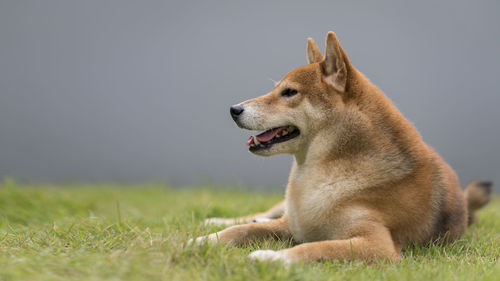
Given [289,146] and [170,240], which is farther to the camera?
[289,146]

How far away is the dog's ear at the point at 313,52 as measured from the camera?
4770 mm

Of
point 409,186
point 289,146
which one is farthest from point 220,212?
point 409,186

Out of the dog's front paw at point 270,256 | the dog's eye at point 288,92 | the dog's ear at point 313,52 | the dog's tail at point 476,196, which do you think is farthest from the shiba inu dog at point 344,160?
the dog's tail at point 476,196

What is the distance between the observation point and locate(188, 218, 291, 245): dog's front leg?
4.26 metres

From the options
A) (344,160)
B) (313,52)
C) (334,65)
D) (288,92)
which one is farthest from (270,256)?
(313,52)

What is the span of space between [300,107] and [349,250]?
1280 millimetres

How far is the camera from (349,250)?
3.72m

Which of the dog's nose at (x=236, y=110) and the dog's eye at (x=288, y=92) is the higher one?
the dog's eye at (x=288, y=92)

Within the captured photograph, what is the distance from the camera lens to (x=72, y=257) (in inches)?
131

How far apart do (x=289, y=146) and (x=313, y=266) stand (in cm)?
117

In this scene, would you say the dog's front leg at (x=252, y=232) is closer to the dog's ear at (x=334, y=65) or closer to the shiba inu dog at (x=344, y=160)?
the shiba inu dog at (x=344, y=160)

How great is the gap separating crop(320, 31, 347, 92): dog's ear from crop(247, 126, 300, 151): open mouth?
0.52 meters

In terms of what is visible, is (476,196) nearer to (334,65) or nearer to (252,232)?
(334,65)

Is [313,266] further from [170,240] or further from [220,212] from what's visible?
[220,212]
